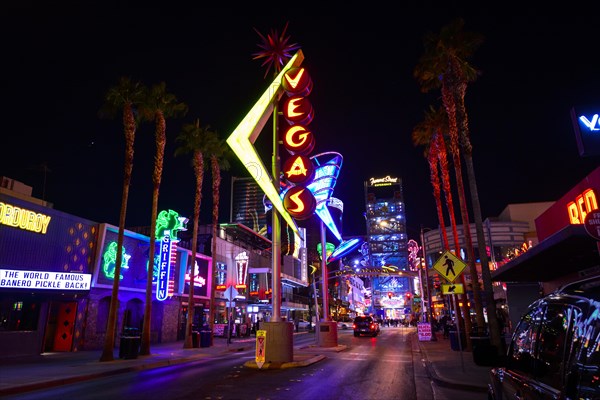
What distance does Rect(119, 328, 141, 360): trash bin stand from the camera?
18.9 meters

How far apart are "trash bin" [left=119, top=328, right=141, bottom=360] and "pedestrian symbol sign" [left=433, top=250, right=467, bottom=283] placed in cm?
1356

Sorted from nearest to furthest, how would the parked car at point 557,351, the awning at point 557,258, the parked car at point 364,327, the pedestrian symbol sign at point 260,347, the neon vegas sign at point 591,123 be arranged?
the parked car at point 557,351 < the awning at point 557,258 < the neon vegas sign at point 591,123 < the pedestrian symbol sign at point 260,347 < the parked car at point 364,327

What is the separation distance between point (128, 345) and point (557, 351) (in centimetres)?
1909

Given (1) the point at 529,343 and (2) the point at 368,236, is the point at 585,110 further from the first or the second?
(2) the point at 368,236

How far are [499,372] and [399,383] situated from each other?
312 inches

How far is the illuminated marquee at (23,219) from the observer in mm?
18594

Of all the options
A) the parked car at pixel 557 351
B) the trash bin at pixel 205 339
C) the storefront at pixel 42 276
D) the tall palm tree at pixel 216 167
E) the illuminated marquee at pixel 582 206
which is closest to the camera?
the parked car at pixel 557 351

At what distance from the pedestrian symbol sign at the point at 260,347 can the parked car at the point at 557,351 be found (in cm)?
1181

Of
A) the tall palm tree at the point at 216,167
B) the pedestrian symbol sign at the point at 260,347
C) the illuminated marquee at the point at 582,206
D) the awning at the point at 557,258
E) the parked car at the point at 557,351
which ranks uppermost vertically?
the tall palm tree at the point at 216,167

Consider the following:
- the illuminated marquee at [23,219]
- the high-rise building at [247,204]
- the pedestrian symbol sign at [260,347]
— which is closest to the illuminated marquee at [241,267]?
the illuminated marquee at [23,219]

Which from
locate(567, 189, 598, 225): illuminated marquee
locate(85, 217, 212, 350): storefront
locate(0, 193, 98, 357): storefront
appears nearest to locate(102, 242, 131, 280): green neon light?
locate(85, 217, 212, 350): storefront

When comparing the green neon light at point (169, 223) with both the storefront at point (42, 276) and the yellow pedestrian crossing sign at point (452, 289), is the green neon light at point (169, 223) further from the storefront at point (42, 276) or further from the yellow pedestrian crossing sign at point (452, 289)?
the yellow pedestrian crossing sign at point (452, 289)

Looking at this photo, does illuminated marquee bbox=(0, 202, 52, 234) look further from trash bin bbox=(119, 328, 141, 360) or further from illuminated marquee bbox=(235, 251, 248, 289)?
illuminated marquee bbox=(235, 251, 248, 289)

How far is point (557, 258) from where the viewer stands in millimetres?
12453
